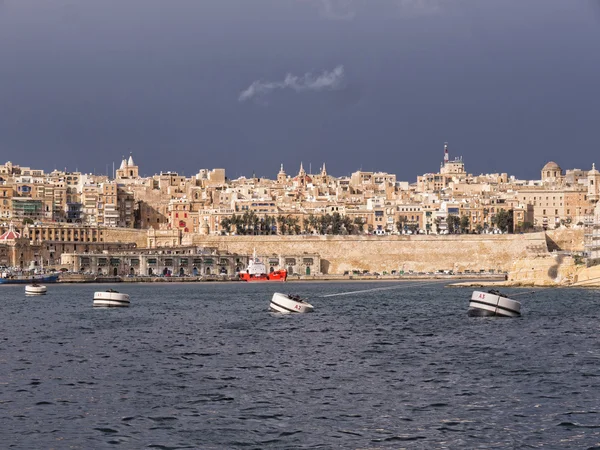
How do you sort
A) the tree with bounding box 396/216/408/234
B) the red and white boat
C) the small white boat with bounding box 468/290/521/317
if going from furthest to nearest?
the tree with bounding box 396/216/408/234
the red and white boat
the small white boat with bounding box 468/290/521/317

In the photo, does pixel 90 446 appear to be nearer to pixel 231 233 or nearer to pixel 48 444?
pixel 48 444

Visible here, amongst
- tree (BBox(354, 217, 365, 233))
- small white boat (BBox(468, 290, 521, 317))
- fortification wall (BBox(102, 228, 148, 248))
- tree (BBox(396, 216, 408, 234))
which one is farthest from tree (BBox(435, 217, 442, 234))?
small white boat (BBox(468, 290, 521, 317))

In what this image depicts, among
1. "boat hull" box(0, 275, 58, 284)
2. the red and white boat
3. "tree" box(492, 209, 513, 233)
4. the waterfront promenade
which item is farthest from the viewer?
"tree" box(492, 209, 513, 233)

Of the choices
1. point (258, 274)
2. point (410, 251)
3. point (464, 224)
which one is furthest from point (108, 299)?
point (464, 224)

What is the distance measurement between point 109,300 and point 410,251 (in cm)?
6366

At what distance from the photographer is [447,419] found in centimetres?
2027

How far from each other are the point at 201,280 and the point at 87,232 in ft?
82.0

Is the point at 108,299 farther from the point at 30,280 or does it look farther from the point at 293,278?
the point at 293,278

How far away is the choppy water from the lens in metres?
19.0

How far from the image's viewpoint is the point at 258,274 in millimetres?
107688

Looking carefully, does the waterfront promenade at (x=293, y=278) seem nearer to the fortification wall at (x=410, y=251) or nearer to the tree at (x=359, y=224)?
the fortification wall at (x=410, y=251)

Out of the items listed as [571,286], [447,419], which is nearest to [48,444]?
[447,419]

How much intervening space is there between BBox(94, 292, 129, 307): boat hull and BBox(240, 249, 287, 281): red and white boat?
169 feet

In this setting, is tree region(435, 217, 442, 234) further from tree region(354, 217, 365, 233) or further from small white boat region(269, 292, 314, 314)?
small white boat region(269, 292, 314, 314)
